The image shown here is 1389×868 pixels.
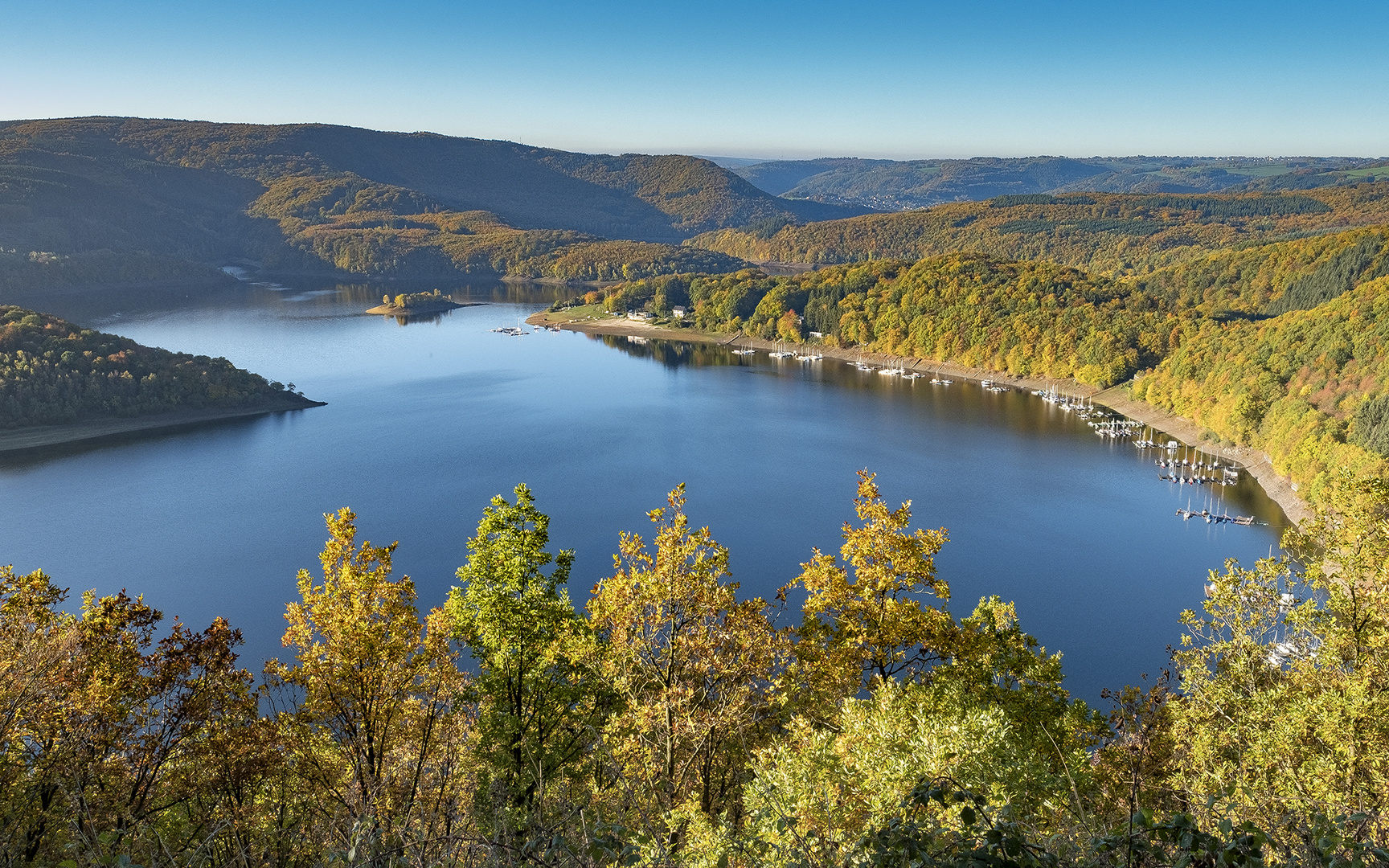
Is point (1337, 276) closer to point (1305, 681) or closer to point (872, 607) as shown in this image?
point (1305, 681)

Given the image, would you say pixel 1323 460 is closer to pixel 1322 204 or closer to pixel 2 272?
pixel 2 272

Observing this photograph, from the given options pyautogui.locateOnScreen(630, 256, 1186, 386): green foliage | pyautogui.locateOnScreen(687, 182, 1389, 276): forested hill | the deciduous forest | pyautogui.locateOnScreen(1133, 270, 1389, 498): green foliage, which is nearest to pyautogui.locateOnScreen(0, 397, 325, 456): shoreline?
the deciduous forest

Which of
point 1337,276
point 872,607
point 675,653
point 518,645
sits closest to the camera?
point 675,653

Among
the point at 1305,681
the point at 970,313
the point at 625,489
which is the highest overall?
the point at 1305,681

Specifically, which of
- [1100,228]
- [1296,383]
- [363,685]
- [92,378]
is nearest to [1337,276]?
[1296,383]

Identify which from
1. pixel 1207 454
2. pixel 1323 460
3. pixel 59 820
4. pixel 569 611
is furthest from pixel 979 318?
pixel 59 820

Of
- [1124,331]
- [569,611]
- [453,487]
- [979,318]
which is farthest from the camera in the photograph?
[979,318]

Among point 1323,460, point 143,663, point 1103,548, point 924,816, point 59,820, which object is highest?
point 924,816
